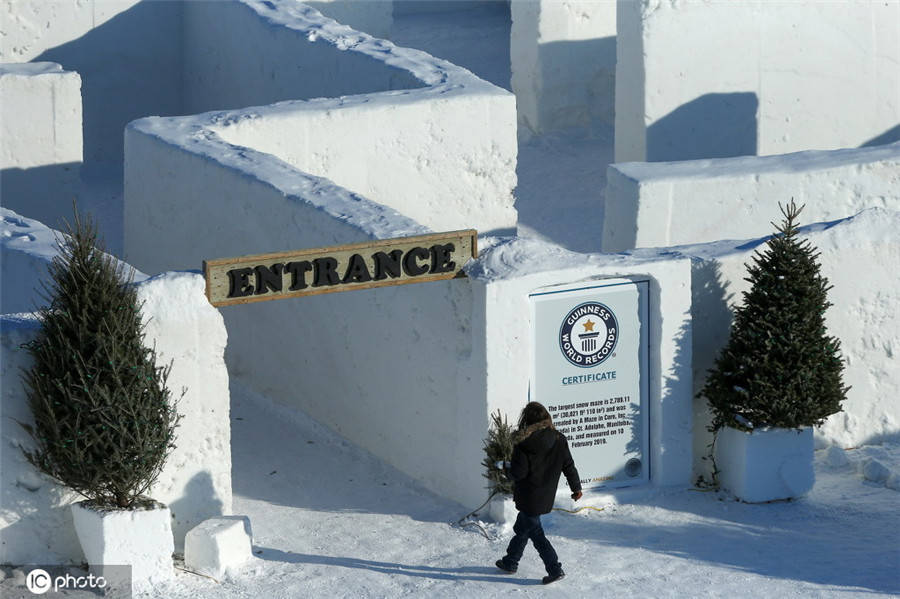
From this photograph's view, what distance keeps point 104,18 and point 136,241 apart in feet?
17.9

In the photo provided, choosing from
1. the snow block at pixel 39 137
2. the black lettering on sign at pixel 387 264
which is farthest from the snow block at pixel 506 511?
the snow block at pixel 39 137

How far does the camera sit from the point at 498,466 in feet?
39.1

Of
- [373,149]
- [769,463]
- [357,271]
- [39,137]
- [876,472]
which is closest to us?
[357,271]

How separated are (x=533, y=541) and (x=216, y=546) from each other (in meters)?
1.94

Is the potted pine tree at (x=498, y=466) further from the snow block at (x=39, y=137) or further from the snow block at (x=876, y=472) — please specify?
the snow block at (x=39, y=137)

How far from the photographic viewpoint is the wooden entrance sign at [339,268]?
37.4ft

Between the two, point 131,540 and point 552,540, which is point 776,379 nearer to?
point 552,540

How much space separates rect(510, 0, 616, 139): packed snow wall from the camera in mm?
21141

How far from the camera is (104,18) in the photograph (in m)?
20.7

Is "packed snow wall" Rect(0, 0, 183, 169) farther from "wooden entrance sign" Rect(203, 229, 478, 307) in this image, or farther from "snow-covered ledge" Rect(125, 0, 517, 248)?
"wooden entrance sign" Rect(203, 229, 478, 307)

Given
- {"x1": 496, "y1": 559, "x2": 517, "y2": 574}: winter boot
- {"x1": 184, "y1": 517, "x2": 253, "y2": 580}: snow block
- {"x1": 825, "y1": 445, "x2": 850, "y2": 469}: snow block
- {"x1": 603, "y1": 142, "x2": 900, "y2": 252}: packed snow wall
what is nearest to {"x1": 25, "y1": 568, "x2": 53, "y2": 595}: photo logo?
{"x1": 184, "y1": 517, "x2": 253, "y2": 580}: snow block

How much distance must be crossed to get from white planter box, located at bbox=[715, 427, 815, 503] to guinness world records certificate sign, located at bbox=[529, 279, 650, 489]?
2.02ft

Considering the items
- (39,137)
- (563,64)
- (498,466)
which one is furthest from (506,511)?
(563,64)

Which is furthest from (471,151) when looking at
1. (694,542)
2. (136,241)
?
(694,542)
